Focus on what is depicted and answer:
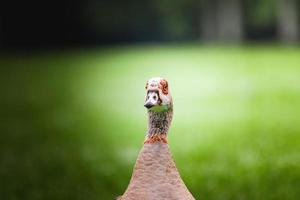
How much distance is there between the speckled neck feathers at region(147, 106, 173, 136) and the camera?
7.59ft

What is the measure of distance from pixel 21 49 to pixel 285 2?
1129cm

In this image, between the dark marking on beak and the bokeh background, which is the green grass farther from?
the dark marking on beak

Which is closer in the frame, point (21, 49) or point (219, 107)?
point (219, 107)

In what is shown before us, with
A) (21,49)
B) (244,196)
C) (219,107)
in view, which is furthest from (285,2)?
(244,196)

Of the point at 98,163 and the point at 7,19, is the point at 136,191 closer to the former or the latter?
the point at 98,163

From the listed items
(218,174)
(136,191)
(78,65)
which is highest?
(78,65)

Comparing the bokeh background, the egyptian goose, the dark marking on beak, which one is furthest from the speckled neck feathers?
the bokeh background

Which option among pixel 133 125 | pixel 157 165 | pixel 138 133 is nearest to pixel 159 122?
pixel 157 165

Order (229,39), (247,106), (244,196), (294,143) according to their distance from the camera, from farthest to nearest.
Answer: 1. (229,39)
2. (247,106)
3. (294,143)
4. (244,196)

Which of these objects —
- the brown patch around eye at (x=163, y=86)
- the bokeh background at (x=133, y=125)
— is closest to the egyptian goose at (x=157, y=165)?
the brown patch around eye at (x=163, y=86)

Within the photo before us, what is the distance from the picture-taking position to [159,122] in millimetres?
2328

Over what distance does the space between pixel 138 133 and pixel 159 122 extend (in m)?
5.60

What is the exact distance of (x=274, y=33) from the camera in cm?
3394

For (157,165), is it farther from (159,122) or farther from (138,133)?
(138,133)
